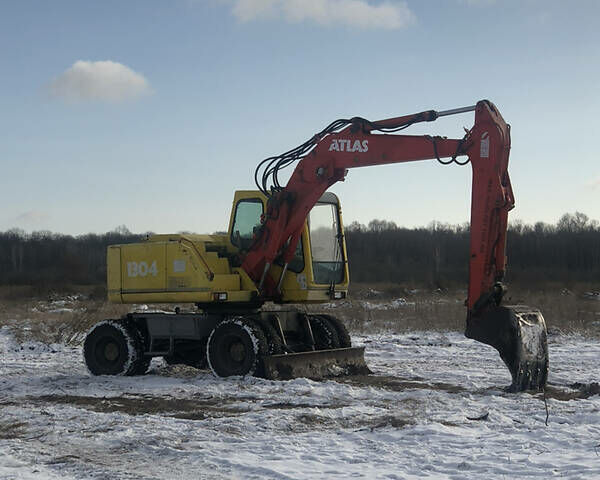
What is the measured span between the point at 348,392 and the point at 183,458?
4.01m

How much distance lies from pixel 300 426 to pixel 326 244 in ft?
17.4

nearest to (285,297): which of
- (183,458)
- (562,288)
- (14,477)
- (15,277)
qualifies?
(183,458)

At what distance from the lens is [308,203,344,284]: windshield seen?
13375 millimetres

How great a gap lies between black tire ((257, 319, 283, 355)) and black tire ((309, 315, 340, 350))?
1358mm

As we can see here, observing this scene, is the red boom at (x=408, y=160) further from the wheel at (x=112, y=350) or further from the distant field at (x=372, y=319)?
the distant field at (x=372, y=319)

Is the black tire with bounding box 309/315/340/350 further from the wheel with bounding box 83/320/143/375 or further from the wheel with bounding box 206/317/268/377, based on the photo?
the wheel with bounding box 83/320/143/375

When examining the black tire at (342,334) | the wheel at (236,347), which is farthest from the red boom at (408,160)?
the black tire at (342,334)

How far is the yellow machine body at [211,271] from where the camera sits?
1300cm

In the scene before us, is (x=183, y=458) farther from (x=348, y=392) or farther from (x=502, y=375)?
(x=502, y=375)

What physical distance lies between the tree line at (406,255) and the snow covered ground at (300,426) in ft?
114

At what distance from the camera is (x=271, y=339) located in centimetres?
1238

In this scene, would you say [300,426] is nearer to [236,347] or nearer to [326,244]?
[236,347]

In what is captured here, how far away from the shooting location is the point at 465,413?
903 centimetres

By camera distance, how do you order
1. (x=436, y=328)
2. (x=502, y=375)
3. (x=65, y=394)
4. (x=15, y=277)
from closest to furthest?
(x=65, y=394), (x=502, y=375), (x=436, y=328), (x=15, y=277)
